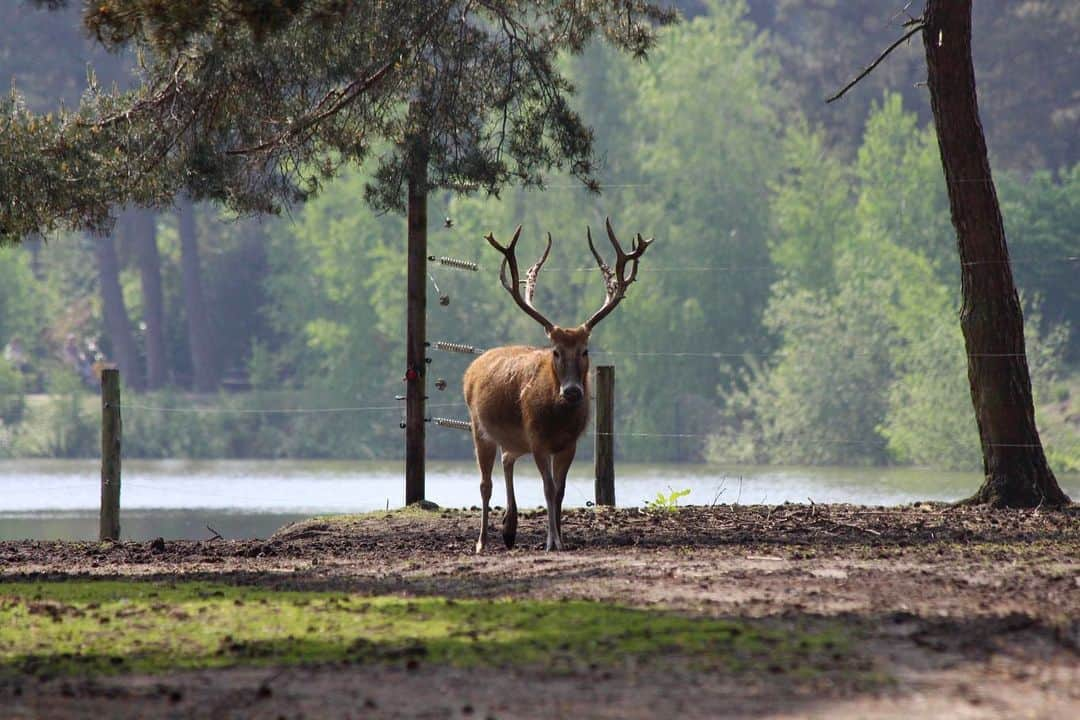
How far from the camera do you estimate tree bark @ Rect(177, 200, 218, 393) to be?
59.9m

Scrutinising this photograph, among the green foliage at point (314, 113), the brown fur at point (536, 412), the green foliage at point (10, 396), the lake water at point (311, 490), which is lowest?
the lake water at point (311, 490)

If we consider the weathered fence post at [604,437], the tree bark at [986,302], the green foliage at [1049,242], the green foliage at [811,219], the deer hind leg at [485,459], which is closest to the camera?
the deer hind leg at [485,459]

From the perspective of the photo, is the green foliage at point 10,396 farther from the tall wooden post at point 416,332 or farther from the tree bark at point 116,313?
the tall wooden post at point 416,332

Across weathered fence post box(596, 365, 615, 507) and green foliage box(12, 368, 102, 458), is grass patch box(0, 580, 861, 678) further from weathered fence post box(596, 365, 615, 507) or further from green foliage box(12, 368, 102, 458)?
green foliage box(12, 368, 102, 458)

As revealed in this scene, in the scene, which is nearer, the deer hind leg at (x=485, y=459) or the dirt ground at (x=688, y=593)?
the dirt ground at (x=688, y=593)

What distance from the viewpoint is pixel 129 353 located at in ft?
198

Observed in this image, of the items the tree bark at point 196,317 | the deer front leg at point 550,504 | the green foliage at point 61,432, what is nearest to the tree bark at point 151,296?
the tree bark at point 196,317

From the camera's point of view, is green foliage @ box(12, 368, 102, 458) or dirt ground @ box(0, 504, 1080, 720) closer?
dirt ground @ box(0, 504, 1080, 720)

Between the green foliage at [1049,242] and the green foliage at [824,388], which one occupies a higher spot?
the green foliage at [1049,242]

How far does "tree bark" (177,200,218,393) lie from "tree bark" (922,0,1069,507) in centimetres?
4649

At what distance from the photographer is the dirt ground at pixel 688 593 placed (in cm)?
689

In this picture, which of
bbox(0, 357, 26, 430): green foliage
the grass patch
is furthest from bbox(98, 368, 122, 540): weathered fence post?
bbox(0, 357, 26, 430): green foliage

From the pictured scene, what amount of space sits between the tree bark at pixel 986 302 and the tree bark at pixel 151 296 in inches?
1834

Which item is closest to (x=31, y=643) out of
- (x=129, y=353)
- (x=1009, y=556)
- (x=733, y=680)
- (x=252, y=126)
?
(x=733, y=680)
